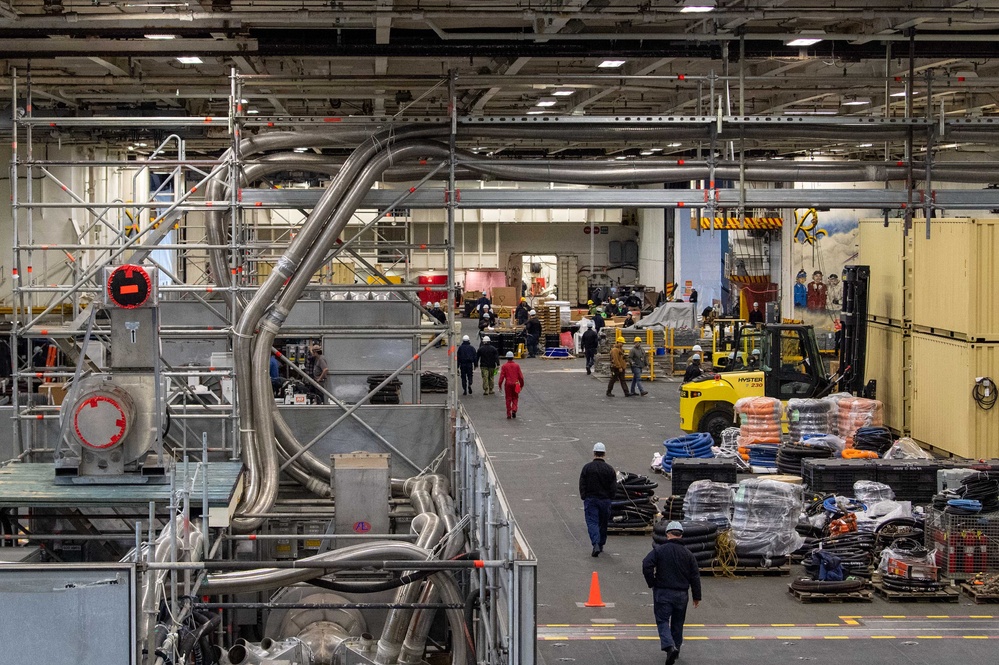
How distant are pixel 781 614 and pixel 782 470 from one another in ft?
20.2

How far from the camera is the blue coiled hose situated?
2011 centimetres

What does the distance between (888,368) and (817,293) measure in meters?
13.2

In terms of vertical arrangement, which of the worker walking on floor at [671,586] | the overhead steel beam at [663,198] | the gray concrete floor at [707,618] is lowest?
the gray concrete floor at [707,618]

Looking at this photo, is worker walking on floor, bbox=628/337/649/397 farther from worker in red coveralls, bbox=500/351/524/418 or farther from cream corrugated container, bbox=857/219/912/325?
cream corrugated container, bbox=857/219/912/325

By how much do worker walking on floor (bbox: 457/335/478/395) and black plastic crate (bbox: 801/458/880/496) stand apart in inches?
514

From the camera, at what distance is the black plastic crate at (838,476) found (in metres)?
17.3

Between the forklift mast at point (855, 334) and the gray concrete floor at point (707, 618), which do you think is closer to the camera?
the gray concrete floor at point (707, 618)

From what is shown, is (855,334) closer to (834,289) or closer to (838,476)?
(838,476)

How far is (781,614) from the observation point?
43.3 feet

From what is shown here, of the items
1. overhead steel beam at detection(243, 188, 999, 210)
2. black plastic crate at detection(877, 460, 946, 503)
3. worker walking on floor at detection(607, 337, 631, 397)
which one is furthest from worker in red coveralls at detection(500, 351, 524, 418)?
black plastic crate at detection(877, 460, 946, 503)

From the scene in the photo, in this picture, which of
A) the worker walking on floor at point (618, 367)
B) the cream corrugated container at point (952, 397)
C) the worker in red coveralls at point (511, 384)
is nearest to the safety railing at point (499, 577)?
the cream corrugated container at point (952, 397)

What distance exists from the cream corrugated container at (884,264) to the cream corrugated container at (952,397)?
4.22 ft

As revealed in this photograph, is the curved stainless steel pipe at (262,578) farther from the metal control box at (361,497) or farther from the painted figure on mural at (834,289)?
the painted figure on mural at (834,289)

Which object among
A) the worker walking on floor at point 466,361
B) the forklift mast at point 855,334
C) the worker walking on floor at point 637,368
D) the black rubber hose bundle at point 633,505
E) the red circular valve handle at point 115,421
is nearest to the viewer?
the red circular valve handle at point 115,421
